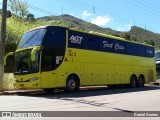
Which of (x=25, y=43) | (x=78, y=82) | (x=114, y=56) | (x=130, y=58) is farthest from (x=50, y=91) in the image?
(x=130, y=58)

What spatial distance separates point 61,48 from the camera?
20.8 m

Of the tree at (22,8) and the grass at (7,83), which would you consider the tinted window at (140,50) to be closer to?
the grass at (7,83)

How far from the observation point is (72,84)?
2156 cm

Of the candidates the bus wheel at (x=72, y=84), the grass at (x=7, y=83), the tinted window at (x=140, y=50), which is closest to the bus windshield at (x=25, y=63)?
→ the bus wheel at (x=72, y=84)

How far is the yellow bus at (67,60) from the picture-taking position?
19.7 meters

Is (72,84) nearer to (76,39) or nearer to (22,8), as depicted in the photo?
(76,39)

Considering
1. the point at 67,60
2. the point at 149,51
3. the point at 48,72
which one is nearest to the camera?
the point at 48,72

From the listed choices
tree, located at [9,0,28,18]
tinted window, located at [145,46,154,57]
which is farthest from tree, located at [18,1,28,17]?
tinted window, located at [145,46,154,57]

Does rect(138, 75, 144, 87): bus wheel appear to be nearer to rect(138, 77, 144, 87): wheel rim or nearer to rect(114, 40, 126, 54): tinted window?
rect(138, 77, 144, 87): wheel rim

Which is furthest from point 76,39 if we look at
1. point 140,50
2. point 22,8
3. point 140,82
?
point 22,8

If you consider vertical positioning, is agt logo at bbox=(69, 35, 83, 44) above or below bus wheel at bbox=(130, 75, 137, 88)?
above

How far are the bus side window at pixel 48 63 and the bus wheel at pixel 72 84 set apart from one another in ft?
5.39

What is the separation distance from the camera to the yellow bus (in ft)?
64.7

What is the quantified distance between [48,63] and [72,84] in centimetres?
240
